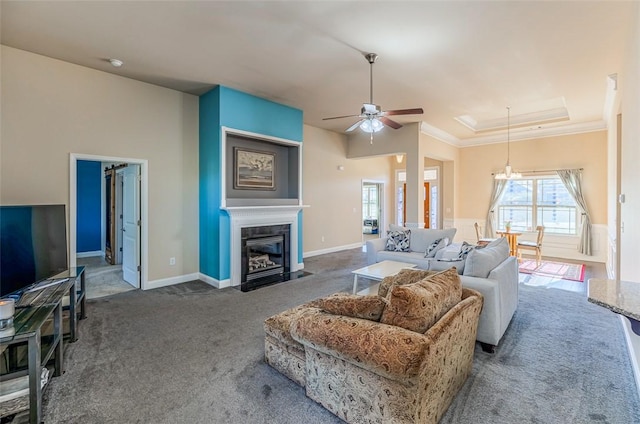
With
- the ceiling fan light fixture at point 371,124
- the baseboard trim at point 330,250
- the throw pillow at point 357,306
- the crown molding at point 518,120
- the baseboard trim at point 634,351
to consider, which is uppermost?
the crown molding at point 518,120

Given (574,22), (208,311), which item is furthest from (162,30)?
(574,22)

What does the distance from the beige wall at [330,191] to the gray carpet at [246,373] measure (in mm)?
3566

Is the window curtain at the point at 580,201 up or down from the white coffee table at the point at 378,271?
up

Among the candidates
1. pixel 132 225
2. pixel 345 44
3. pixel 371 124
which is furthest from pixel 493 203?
pixel 132 225

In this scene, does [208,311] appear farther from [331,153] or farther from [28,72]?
[331,153]

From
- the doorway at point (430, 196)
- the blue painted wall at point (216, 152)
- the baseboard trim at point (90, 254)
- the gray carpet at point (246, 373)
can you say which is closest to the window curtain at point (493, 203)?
the doorway at point (430, 196)

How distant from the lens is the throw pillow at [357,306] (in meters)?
1.93

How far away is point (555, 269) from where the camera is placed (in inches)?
→ 234

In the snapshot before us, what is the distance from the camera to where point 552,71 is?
4113 millimetres

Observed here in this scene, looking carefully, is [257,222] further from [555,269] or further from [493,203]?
[493,203]

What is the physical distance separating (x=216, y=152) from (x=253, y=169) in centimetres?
83

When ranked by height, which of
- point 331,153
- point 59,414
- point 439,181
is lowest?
point 59,414

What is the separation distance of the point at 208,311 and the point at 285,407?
2082 millimetres

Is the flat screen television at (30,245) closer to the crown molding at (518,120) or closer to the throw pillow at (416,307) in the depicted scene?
the throw pillow at (416,307)
